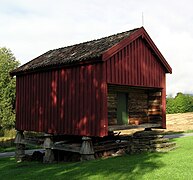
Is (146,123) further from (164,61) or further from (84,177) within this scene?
(84,177)

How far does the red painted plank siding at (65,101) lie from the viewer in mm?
14914

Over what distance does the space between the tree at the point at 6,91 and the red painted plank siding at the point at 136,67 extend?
102ft

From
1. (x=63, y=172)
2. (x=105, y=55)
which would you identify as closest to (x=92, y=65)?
(x=105, y=55)

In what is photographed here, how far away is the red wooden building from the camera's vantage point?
1506cm

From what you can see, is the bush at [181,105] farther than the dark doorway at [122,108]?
Yes

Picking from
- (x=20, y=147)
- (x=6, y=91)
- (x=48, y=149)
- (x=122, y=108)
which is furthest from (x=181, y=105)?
(x=48, y=149)

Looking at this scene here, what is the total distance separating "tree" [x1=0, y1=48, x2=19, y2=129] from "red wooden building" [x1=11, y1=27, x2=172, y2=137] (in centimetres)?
2561

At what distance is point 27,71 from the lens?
63.3 ft

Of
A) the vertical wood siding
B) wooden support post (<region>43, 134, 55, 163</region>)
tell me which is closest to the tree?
the vertical wood siding

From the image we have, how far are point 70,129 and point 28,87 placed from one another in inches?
193

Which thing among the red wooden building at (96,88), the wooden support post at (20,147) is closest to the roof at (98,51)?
the red wooden building at (96,88)

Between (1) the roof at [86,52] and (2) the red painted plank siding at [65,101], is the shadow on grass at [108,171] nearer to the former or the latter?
(2) the red painted plank siding at [65,101]

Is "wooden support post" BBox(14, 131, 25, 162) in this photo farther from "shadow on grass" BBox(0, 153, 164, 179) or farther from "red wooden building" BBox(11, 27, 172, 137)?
"shadow on grass" BBox(0, 153, 164, 179)

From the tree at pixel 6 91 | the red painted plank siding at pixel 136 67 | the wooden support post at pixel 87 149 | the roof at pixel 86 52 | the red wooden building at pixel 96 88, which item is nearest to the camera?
the red wooden building at pixel 96 88
